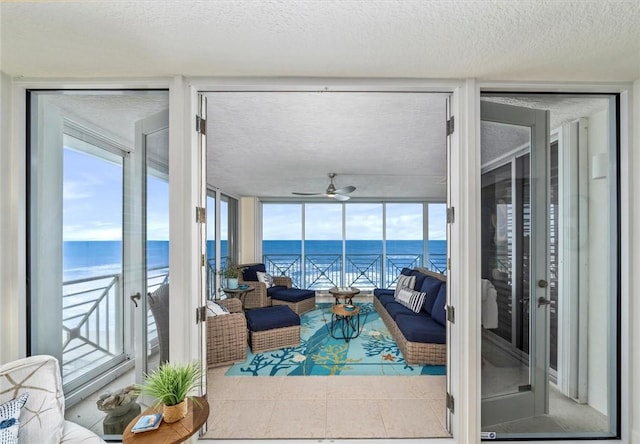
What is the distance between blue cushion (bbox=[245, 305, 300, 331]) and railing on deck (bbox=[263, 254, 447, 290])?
3.16m

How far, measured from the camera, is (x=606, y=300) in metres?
1.72

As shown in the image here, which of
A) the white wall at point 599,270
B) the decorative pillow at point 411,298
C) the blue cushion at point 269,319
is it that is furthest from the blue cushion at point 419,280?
the white wall at point 599,270

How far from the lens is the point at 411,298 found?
3.81 m

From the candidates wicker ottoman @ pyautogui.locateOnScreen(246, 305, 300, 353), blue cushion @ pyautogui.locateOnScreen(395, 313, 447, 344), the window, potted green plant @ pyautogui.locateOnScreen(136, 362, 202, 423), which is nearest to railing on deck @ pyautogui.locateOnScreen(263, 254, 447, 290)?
the window

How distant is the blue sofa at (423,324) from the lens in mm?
2818

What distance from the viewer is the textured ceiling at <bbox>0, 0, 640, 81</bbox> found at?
1.05m

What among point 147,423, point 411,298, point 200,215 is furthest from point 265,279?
point 147,423

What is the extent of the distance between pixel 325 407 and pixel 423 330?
1.37 metres

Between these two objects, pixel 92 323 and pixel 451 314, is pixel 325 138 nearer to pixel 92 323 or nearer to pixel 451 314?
pixel 451 314

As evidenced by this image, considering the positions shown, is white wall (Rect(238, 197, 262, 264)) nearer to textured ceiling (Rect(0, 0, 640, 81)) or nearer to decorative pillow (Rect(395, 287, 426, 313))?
decorative pillow (Rect(395, 287, 426, 313))

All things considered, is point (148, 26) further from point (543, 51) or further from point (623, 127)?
point (623, 127)

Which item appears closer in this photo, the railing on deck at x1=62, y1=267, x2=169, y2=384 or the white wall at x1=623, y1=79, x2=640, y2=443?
the white wall at x1=623, y1=79, x2=640, y2=443

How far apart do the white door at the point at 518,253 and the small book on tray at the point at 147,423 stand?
6.14 ft

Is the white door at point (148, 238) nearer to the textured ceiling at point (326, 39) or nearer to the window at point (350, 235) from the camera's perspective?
the textured ceiling at point (326, 39)
